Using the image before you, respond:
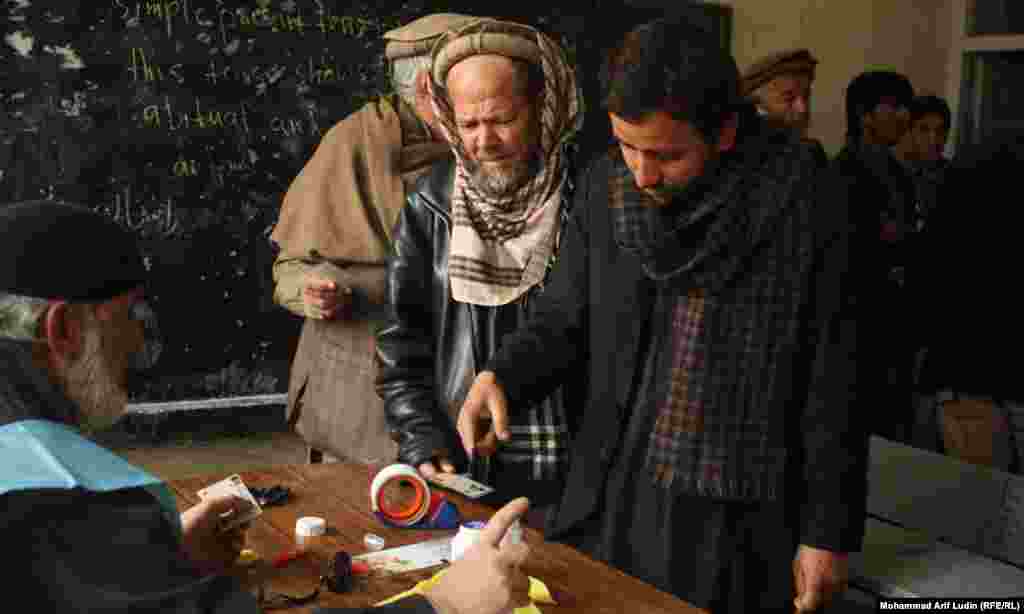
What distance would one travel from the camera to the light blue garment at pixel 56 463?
1300 mm

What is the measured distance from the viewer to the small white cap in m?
2.06

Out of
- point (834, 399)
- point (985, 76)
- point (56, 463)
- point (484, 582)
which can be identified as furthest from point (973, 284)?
point (985, 76)

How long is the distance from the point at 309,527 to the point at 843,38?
6.32 metres

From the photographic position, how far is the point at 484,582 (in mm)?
1609

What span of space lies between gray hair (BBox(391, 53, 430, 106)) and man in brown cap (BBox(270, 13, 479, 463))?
0.59 feet

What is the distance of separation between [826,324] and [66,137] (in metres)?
3.57

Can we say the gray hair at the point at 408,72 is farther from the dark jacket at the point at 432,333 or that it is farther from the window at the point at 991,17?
the window at the point at 991,17

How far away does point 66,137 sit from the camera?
14.9ft

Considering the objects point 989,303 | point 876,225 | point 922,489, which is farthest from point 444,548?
point 876,225

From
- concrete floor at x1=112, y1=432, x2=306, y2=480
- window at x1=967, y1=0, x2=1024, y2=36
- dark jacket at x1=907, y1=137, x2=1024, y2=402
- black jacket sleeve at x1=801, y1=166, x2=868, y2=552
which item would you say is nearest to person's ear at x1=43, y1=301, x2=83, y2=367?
black jacket sleeve at x1=801, y1=166, x2=868, y2=552

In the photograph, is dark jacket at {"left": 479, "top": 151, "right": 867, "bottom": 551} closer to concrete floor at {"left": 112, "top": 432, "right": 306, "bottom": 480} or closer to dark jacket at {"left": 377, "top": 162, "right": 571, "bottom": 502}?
dark jacket at {"left": 377, "top": 162, "right": 571, "bottom": 502}

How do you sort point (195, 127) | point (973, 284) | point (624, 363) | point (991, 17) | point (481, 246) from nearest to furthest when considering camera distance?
1. point (624, 363)
2. point (481, 246)
3. point (973, 284)
4. point (195, 127)
5. point (991, 17)

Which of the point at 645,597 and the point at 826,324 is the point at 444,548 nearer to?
the point at 645,597

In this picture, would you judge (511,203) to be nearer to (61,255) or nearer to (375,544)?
(375,544)
